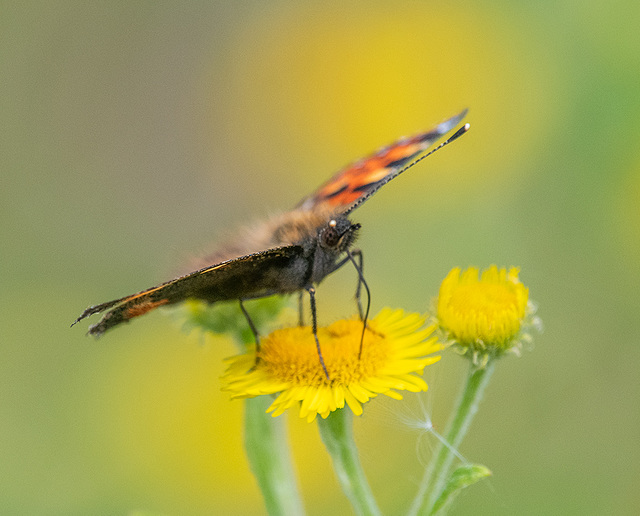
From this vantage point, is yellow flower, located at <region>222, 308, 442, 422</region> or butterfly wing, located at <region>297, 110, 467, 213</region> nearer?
yellow flower, located at <region>222, 308, 442, 422</region>

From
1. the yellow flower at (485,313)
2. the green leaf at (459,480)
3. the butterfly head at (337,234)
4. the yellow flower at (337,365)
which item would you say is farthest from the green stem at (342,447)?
the butterfly head at (337,234)

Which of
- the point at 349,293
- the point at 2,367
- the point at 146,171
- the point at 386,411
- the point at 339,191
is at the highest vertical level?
the point at 146,171

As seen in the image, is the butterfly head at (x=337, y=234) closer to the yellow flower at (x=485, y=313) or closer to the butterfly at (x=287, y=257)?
the butterfly at (x=287, y=257)

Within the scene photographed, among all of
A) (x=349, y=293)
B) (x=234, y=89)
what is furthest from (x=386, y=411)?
(x=234, y=89)

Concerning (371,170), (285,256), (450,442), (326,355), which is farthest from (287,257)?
(450,442)

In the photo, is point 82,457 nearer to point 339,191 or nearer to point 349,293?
point 349,293

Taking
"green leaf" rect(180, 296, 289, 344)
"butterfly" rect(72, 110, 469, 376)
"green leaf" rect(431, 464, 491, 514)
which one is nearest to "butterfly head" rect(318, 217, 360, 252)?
"butterfly" rect(72, 110, 469, 376)

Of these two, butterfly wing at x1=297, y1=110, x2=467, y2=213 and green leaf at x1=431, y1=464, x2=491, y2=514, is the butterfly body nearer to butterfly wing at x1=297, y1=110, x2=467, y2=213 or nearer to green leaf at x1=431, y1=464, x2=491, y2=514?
butterfly wing at x1=297, y1=110, x2=467, y2=213

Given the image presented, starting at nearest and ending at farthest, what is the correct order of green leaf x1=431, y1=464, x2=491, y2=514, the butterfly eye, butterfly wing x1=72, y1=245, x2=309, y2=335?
green leaf x1=431, y1=464, x2=491, y2=514, butterfly wing x1=72, y1=245, x2=309, y2=335, the butterfly eye
